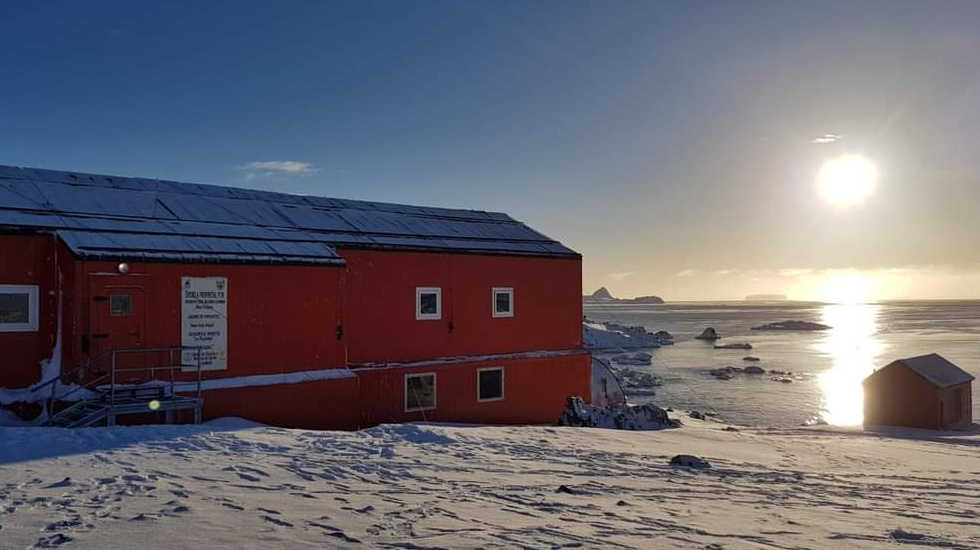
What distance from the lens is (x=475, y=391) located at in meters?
23.8

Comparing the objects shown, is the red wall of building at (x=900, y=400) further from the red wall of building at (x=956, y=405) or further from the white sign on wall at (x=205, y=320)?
the white sign on wall at (x=205, y=320)

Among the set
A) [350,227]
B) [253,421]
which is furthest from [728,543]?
[350,227]

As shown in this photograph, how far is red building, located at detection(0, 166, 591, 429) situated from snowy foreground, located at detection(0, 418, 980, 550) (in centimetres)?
328

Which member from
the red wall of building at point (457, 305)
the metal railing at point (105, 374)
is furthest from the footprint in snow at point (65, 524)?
the red wall of building at point (457, 305)

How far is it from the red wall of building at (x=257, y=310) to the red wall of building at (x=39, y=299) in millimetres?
917

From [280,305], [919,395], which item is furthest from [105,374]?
[919,395]

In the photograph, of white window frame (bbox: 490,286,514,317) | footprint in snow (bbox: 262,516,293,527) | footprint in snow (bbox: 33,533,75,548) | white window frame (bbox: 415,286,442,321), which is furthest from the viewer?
white window frame (bbox: 490,286,514,317)

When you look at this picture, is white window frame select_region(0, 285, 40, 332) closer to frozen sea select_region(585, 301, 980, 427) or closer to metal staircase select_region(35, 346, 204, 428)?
metal staircase select_region(35, 346, 204, 428)

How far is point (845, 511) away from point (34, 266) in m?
17.6

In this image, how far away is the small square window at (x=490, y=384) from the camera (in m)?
23.9

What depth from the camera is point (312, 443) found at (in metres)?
13.0

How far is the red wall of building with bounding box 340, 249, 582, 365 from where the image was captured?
70.9ft

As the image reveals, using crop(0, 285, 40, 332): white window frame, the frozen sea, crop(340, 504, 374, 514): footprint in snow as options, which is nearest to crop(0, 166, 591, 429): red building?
crop(0, 285, 40, 332): white window frame

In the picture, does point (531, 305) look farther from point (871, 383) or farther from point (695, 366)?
point (695, 366)
